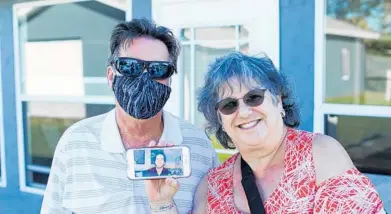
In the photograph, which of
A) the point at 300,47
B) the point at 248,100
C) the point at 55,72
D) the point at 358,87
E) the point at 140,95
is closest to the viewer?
the point at 248,100

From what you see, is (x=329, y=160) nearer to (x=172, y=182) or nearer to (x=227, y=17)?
(x=172, y=182)

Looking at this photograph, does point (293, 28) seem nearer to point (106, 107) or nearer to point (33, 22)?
→ point (106, 107)

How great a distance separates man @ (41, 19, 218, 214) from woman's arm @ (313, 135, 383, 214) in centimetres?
58

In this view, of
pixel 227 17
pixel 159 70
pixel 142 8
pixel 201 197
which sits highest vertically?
pixel 142 8

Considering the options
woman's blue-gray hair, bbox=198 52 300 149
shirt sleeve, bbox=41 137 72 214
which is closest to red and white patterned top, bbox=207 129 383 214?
woman's blue-gray hair, bbox=198 52 300 149

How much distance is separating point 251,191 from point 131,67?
634mm

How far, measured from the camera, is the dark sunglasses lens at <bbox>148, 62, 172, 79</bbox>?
1.83 meters

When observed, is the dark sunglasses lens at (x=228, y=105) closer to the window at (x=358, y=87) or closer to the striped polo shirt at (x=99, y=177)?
the striped polo shirt at (x=99, y=177)

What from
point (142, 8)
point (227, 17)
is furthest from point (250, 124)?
point (142, 8)

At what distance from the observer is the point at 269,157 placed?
1663mm

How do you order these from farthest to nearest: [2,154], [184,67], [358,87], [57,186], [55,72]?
[2,154], [55,72], [184,67], [358,87], [57,186]

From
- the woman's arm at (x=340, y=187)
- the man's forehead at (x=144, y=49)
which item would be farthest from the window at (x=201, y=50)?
the woman's arm at (x=340, y=187)

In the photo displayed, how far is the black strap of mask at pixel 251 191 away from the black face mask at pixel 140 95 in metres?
0.40

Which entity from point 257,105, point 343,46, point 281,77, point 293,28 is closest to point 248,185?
point 257,105
